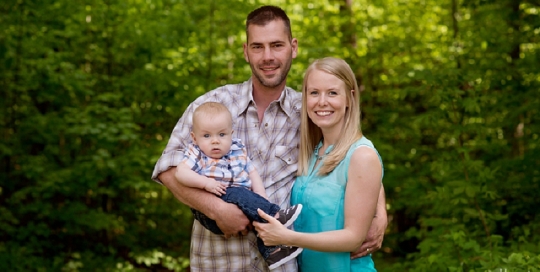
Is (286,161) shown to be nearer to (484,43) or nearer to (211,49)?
(211,49)

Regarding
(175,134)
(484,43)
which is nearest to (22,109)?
(175,134)

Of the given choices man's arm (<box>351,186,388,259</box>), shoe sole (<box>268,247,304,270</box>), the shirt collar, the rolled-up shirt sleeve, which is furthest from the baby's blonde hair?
man's arm (<box>351,186,388,259</box>)

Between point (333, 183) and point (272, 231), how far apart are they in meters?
0.35

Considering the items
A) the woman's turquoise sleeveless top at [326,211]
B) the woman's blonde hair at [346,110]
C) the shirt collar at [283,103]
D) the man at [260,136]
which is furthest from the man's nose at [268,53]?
the woman's turquoise sleeveless top at [326,211]

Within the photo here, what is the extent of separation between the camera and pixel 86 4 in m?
5.88

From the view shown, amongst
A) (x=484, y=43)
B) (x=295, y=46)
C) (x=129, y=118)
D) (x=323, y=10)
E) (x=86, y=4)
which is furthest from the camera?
(x=323, y=10)

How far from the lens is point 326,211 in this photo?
2262 mm

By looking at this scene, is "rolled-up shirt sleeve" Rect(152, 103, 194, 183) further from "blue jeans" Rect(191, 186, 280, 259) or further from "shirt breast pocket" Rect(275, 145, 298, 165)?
"shirt breast pocket" Rect(275, 145, 298, 165)

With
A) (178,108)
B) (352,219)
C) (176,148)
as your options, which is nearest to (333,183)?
(352,219)

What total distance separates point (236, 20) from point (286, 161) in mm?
3762

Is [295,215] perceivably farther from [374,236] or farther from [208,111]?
[208,111]

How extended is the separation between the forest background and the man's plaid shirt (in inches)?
85.1

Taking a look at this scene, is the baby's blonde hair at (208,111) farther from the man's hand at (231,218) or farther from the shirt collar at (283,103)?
the man's hand at (231,218)

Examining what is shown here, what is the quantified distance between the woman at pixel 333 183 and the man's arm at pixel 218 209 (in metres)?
0.12
